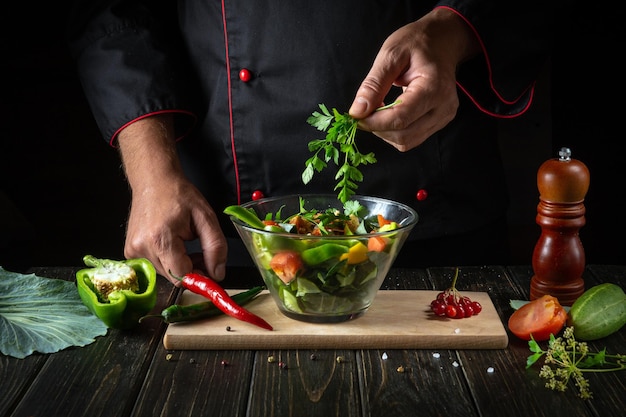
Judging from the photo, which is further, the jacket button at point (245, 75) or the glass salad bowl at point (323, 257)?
the jacket button at point (245, 75)

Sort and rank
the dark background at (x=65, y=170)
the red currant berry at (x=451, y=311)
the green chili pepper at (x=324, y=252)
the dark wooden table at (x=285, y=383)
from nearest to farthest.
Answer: the dark wooden table at (x=285, y=383) → the green chili pepper at (x=324, y=252) → the red currant berry at (x=451, y=311) → the dark background at (x=65, y=170)

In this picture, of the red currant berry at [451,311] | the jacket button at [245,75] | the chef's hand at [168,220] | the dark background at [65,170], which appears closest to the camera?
the red currant berry at [451,311]

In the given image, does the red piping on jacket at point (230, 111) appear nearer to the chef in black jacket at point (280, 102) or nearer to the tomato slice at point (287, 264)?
the chef in black jacket at point (280, 102)

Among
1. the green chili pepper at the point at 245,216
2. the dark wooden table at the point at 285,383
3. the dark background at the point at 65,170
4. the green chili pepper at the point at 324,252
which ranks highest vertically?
the green chili pepper at the point at 245,216

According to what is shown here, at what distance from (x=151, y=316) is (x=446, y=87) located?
2.50 ft

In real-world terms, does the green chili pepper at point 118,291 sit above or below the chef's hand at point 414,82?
below

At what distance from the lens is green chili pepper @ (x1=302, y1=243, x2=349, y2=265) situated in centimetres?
143

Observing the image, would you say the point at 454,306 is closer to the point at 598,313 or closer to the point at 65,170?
the point at 598,313

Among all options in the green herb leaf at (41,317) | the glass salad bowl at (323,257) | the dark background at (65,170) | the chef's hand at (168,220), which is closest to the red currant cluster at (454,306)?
the glass salad bowl at (323,257)

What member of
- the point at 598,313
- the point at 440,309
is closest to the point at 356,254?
the point at 440,309

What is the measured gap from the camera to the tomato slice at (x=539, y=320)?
1452 millimetres

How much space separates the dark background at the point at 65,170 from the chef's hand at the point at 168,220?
1631 millimetres

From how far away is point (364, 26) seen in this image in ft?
6.17

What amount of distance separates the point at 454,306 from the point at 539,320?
17 centimetres
